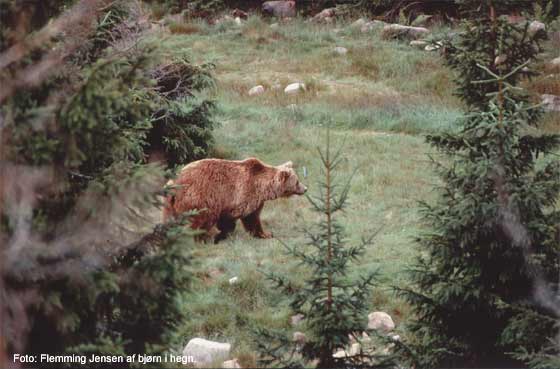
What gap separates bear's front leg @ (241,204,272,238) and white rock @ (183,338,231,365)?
3.82 m

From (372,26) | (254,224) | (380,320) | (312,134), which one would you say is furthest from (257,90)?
(380,320)

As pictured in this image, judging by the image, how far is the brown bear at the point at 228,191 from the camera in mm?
10523

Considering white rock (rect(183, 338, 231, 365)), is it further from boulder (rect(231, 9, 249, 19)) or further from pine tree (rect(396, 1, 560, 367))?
boulder (rect(231, 9, 249, 19))

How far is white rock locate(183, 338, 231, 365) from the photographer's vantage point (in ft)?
23.9

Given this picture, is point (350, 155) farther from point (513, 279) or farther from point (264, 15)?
point (264, 15)

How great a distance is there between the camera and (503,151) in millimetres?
6664

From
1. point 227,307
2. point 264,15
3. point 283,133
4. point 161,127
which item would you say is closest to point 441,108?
point 283,133

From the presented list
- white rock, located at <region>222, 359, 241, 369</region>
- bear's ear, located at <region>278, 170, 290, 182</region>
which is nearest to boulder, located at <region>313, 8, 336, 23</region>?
bear's ear, located at <region>278, 170, 290, 182</region>

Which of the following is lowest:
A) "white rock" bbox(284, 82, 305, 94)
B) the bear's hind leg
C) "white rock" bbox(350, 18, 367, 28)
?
"white rock" bbox(350, 18, 367, 28)

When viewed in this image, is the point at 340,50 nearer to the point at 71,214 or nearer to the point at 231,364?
the point at 231,364

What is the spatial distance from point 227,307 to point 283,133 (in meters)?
6.90

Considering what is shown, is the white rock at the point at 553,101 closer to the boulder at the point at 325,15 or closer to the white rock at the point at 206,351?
the boulder at the point at 325,15

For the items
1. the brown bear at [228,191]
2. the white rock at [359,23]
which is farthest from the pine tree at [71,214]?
the white rock at [359,23]

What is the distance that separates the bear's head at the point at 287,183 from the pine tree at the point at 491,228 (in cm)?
426
